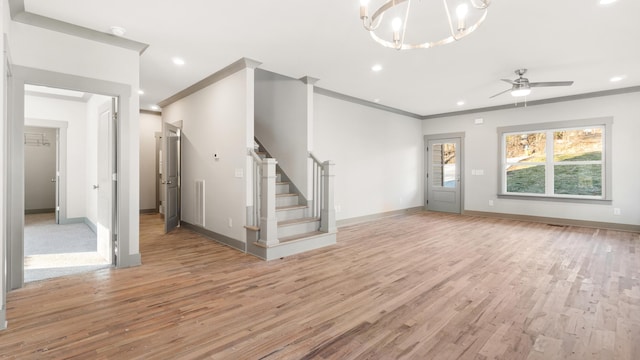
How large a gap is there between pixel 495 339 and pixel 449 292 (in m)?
0.79

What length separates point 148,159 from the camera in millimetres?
7496

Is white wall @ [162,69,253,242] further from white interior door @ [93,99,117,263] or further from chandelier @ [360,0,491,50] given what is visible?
chandelier @ [360,0,491,50]

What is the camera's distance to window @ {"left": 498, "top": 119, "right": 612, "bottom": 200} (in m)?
6.02

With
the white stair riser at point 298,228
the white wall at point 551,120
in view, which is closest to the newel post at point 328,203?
the white stair riser at point 298,228

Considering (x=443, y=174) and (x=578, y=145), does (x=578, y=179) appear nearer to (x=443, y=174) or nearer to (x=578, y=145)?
(x=578, y=145)

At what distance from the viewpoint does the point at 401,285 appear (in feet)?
9.70

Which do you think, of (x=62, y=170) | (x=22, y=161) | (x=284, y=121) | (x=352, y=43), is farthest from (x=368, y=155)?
(x=62, y=170)

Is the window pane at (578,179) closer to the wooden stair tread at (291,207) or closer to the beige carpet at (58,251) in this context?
the wooden stair tread at (291,207)

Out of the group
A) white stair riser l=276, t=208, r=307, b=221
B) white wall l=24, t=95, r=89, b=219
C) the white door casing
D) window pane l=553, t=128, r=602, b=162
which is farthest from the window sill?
white wall l=24, t=95, r=89, b=219

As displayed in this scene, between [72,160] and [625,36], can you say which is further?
[72,160]

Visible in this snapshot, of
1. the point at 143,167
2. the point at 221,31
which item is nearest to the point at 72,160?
the point at 143,167

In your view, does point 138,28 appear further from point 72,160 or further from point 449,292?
point 72,160

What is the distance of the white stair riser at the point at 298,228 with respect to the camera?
4301 mm

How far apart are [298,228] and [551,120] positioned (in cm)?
611
